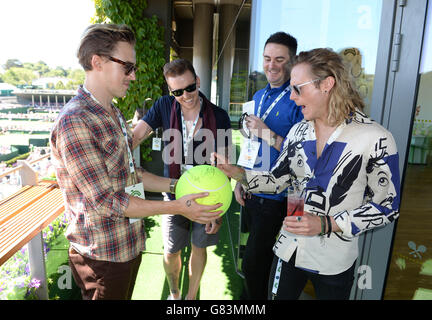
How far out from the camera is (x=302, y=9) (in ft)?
8.21

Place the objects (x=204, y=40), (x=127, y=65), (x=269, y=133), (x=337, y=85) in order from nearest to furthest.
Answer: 1. (x=337, y=85)
2. (x=127, y=65)
3. (x=269, y=133)
4. (x=204, y=40)

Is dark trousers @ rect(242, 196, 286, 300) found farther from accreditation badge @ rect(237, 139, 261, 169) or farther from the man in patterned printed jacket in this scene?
the man in patterned printed jacket

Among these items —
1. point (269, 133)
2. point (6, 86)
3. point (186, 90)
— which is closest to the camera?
point (269, 133)

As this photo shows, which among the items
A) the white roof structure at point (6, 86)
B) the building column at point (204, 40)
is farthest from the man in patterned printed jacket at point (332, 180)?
the building column at point (204, 40)

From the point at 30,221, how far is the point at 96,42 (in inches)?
73.8

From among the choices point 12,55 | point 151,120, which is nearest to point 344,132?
point 151,120

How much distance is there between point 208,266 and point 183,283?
1.44ft

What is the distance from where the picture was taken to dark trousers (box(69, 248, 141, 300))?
1.54m

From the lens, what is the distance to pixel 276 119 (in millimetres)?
2180

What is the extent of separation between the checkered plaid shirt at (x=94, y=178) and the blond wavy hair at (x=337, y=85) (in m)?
1.09

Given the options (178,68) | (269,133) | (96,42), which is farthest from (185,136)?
(96,42)

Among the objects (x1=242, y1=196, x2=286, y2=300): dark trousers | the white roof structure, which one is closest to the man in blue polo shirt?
(x1=242, y1=196, x2=286, y2=300): dark trousers

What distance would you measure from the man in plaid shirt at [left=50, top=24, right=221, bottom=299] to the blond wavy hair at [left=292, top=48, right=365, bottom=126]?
804 mm

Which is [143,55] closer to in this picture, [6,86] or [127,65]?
[6,86]
